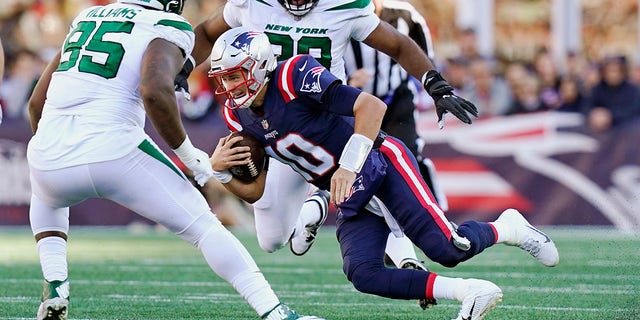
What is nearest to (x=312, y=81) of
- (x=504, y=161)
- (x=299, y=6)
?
(x=299, y=6)

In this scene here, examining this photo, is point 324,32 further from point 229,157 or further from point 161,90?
point 161,90

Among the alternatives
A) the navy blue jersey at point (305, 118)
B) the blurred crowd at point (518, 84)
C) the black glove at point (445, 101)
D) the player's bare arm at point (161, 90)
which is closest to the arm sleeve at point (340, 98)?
the navy blue jersey at point (305, 118)

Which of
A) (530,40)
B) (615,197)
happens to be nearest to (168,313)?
(615,197)

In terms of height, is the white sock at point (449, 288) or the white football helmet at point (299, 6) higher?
the white football helmet at point (299, 6)

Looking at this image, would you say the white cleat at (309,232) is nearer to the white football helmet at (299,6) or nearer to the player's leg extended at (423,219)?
the white football helmet at (299,6)

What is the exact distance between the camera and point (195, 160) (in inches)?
189

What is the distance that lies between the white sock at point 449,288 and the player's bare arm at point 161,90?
1.18 metres

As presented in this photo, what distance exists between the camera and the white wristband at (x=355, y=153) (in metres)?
4.84

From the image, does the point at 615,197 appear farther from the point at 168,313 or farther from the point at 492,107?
the point at 168,313

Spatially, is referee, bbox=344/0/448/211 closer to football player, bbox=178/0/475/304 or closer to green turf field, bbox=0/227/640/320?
green turf field, bbox=0/227/640/320

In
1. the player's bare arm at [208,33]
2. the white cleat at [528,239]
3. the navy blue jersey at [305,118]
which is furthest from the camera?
the player's bare arm at [208,33]

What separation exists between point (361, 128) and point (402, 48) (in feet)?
3.90

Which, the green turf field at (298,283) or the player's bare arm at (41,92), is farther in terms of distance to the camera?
the green turf field at (298,283)

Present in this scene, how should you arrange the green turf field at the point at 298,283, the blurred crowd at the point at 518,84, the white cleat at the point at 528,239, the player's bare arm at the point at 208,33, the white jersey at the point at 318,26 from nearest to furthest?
the white cleat at the point at 528,239 < the green turf field at the point at 298,283 < the white jersey at the point at 318,26 < the player's bare arm at the point at 208,33 < the blurred crowd at the point at 518,84
